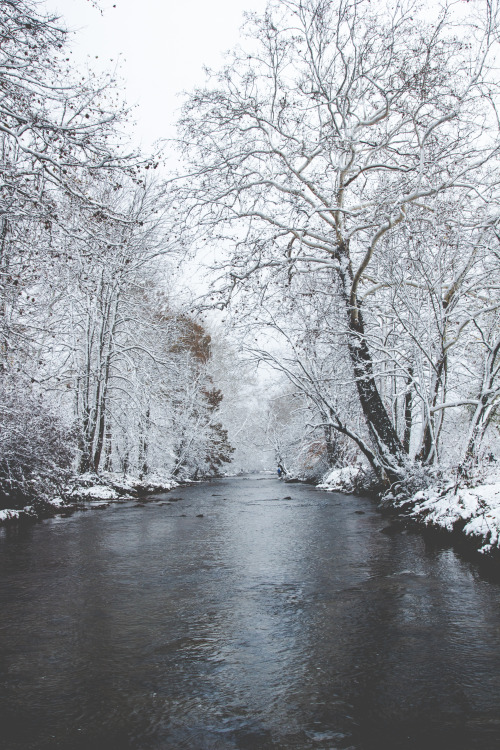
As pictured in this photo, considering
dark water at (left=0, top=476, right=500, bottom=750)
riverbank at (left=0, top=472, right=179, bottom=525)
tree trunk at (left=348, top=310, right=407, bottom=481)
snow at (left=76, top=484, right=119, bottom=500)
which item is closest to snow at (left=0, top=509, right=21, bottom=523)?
riverbank at (left=0, top=472, right=179, bottom=525)

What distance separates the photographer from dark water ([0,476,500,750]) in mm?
2963

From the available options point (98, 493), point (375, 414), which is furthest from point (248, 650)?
point (98, 493)

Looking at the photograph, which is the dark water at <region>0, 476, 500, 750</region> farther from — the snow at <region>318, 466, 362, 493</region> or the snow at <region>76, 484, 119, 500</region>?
the snow at <region>318, 466, 362, 493</region>

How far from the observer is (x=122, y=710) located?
317 cm

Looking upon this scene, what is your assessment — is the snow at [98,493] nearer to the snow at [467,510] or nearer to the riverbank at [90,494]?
the riverbank at [90,494]

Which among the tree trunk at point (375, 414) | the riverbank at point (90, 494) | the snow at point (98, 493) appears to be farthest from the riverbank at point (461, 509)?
the snow at point (98, 493)

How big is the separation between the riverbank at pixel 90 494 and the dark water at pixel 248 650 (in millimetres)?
4167

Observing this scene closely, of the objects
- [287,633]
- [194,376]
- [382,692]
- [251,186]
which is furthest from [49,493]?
[194,376]

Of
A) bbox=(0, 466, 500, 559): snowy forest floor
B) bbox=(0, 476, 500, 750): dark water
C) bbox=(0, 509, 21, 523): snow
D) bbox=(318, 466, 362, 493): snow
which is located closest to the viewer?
bbox=(0, 476, 500, 750): dark water

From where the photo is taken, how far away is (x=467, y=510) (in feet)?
27.9

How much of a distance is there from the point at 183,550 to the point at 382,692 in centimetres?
548

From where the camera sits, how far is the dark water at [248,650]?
296 cm

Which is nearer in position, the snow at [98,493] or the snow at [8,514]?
the snow at [8,514]

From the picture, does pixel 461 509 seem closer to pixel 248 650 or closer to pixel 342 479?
pixel 248 650
